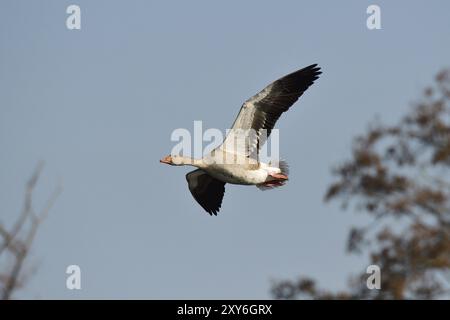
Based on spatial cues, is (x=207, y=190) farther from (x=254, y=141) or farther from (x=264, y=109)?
(x=264, y=109)

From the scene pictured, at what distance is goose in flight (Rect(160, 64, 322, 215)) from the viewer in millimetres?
13133

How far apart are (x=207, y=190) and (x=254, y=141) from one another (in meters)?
1.52

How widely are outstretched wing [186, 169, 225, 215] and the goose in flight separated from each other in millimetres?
839

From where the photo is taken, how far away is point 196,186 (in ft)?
47.6

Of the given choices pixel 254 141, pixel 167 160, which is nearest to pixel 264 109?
pixel 254 141

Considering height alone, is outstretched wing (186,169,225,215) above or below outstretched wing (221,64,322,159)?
below

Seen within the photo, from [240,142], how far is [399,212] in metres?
5.45

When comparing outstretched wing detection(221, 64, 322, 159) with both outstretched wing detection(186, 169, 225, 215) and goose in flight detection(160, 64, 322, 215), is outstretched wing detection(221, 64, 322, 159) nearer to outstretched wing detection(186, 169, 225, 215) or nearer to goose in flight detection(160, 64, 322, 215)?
goose in flight detection(160, 64, 322, 215)

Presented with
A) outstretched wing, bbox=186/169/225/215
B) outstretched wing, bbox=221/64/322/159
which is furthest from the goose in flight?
outstretched wing, bbox=186/169/225/215

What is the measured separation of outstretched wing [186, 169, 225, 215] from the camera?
14383mm

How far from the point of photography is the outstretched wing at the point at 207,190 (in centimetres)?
1438

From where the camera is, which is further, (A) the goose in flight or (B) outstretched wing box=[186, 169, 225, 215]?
(B) outstretched wing box=[186, 169, 225, 215]

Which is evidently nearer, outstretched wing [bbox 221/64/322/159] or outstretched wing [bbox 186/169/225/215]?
outstretched wing [bbox 221/64/322/159]
